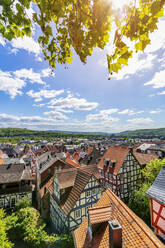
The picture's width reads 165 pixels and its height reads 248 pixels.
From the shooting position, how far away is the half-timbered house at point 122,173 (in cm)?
2022

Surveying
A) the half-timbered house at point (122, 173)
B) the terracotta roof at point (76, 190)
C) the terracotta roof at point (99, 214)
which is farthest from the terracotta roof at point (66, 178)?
the half-timbered house at point (122, 173)

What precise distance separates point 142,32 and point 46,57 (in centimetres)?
238

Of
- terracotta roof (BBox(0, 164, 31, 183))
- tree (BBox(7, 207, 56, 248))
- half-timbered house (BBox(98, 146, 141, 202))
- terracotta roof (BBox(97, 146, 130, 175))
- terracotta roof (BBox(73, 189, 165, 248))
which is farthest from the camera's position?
terracotta roof (BBox(97, 146, 130, 175))

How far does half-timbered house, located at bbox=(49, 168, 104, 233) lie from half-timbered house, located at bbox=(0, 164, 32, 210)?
7489 millimetres

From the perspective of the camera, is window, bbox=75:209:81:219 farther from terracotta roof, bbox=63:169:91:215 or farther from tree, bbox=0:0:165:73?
tree, bbox=0:0:165:73

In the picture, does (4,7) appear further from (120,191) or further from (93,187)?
(120,191)

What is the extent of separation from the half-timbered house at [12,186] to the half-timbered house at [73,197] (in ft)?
24.6

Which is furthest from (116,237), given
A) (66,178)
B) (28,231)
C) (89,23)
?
(28,231)

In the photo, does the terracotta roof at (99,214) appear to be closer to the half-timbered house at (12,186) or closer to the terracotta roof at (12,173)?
the half-timbered house at (12,186)

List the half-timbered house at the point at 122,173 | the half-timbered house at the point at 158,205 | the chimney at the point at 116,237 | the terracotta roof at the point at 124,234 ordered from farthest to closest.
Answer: the half-timbered house at the point at 122,173 < the half-timbered house at the point at 158,205 < the terracotta roof at the point at 124,234 < the chimney at the point at 116,237

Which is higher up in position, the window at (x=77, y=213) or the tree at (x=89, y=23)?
the tree at (x=89, y=23)

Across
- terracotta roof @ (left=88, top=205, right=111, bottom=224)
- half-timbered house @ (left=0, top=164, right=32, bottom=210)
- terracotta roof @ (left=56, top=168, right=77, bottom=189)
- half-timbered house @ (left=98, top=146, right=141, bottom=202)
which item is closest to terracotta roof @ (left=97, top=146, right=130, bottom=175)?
half-timbered house @ (left=98, top=146, right=141, bottom=202)

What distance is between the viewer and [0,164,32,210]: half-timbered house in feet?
62.7

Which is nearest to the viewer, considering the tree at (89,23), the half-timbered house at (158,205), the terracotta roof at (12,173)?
the tree at (89,23)
